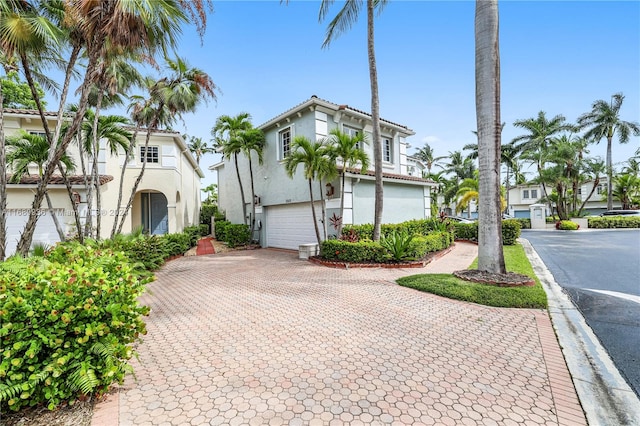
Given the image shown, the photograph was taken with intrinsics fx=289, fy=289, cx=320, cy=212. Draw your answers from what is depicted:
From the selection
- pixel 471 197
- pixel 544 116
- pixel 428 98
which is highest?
pixel 544 116

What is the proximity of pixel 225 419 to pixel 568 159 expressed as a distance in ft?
121

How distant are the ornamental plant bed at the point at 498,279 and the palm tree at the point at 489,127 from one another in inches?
7.1

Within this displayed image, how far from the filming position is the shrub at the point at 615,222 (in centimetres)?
2703

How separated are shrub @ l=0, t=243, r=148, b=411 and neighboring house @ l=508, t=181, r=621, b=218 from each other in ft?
174

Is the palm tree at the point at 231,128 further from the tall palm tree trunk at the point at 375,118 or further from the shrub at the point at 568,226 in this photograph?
the shrub at the point at 568,226

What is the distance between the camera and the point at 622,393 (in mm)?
3227

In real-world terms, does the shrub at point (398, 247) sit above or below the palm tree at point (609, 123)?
below

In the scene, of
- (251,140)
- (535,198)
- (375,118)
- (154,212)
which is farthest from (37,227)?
(535,198)

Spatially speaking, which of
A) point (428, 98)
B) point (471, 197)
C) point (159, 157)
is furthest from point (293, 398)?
point (471, 197)

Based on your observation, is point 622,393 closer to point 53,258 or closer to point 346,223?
point 53,258

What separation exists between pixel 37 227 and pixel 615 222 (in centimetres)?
4287

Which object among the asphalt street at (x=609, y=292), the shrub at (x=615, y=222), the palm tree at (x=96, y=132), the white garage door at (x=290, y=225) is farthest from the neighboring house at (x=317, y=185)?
the shrub at (x=615, y=222)

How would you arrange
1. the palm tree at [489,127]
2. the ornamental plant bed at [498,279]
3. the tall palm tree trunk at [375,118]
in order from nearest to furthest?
the ornamental plant bed at [498,279] → the palm tree at [489,127] → the tall palm tree trunk at [375,118]

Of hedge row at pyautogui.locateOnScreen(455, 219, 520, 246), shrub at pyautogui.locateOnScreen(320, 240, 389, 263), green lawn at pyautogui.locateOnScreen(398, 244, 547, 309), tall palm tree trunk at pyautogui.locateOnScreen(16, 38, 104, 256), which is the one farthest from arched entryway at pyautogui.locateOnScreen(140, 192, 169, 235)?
hedge row at pyautogui.locateOnScreen(455, 219, 520, 246)
